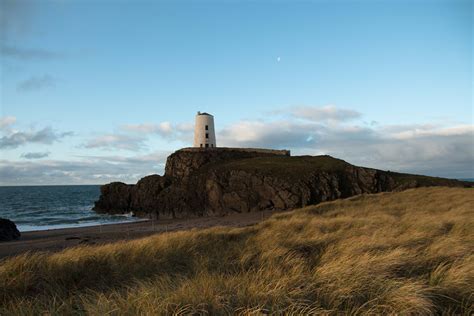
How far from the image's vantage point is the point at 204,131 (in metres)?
77.8

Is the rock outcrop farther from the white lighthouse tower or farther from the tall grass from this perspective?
the white lighthouse tower

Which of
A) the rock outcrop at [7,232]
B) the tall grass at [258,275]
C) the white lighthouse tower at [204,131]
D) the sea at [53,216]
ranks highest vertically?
the white lighthouse tower at [204,131]

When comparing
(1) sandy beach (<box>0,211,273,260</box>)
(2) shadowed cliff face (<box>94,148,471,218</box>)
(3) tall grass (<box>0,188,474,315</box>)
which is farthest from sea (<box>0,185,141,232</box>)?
(3) tall grass (<box>0,188,474,315</box>)

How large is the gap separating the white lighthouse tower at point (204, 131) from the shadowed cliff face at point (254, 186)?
14284 millimetres

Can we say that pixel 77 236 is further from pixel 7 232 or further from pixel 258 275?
pixel 258 275

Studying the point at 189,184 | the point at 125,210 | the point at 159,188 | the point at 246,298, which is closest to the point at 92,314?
the point at 246,298

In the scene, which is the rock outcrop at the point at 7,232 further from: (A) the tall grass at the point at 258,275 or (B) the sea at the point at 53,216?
(A) the tall grass at the point at 258,275

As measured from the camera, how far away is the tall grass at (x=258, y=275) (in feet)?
17.4

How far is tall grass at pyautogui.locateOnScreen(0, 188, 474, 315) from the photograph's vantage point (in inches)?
209

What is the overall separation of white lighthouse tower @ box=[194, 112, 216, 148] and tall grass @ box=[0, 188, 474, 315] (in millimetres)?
63663

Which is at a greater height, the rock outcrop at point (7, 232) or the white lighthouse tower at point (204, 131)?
the white lighthouse tower at point (204, 131)

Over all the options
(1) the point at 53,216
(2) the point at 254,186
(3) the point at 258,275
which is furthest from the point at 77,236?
(1) the point at 53,216

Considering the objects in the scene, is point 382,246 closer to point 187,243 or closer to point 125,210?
point 187,243

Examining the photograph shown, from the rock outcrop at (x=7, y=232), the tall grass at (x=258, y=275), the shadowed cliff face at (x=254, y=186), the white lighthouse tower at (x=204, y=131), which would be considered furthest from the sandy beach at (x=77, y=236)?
the white lighthouse tower at (x=204, y=131)
